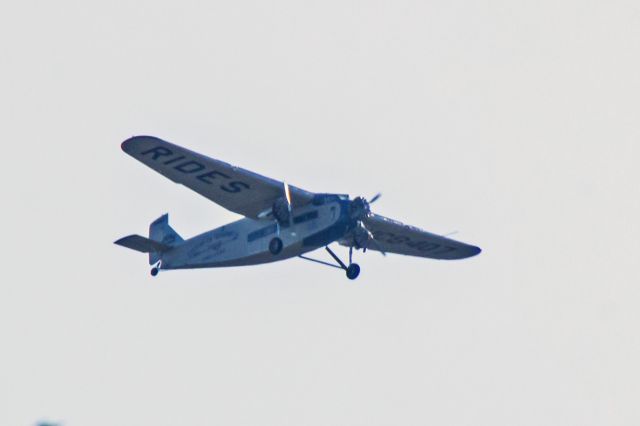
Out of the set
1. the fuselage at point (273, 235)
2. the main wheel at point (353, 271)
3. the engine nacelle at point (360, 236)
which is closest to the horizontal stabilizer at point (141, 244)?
the fuselage at point (273, 235)

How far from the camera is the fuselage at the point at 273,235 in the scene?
170 ft

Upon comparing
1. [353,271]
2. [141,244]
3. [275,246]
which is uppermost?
[141,244]

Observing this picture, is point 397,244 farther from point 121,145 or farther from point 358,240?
point 121,145

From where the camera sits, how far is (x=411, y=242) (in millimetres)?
59281

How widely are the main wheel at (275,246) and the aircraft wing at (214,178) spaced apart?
128cm

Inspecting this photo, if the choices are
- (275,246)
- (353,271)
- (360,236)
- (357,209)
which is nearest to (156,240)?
(275,246)

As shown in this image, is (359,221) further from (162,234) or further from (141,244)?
(162,234)

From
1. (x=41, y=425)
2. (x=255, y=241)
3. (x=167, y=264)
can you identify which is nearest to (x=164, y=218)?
(x=167, y=264)

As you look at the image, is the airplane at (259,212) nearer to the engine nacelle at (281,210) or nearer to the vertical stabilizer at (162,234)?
the engine nacelle at (281,210)

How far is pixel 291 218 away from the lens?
52312 millimetres

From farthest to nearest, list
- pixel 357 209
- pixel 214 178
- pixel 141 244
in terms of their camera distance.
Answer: pixel 141 244 → pixel 214 178 → pixel 357 209

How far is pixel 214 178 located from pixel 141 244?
5506mm

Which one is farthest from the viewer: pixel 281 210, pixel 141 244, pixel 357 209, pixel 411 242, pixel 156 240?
pixel 411 242

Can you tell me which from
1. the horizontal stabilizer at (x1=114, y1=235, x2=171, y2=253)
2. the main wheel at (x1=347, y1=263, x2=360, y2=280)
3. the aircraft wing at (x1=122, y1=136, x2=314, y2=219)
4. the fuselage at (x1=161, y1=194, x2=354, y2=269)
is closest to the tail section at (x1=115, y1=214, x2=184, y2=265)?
the horizontal stabilizer at (x1=114, y1=235, x2=171, y2=253)
